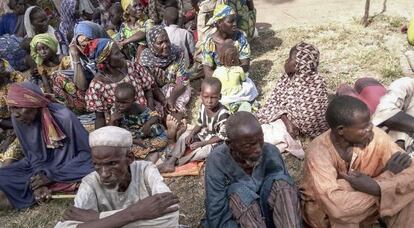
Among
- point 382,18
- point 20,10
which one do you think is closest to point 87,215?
point 20,10

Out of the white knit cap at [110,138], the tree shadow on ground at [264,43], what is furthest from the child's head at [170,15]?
the white knit cap at [110,138]

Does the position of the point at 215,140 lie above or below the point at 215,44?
below

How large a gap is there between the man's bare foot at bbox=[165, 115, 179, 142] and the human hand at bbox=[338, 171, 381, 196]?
6.86 feet

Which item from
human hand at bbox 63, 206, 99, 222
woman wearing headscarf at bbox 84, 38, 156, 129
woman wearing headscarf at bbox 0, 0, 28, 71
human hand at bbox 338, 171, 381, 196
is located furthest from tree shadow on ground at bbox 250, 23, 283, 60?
human hand at bbox 63, 206, 99, 222

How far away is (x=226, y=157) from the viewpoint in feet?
9.31

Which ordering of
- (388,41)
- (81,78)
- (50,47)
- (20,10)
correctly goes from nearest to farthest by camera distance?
(81,78) < (50,47) < (388,41) < (20,10)

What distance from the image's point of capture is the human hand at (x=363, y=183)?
2.66 meters

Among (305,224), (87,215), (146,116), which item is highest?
(87,215)

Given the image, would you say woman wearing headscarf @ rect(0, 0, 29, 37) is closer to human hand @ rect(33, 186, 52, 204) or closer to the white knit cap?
human hand @ rect(33, 186, 52, 204)

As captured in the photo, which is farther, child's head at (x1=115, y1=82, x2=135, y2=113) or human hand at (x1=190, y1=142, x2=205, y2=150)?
human hand at (x1=190, y1=142, x2=205, y2=150)

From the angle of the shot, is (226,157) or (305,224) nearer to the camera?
(226,157)

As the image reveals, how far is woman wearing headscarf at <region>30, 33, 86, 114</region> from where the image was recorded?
5.03 metres

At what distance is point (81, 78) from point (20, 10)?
258cm

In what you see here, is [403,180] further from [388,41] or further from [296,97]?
[388,41]
